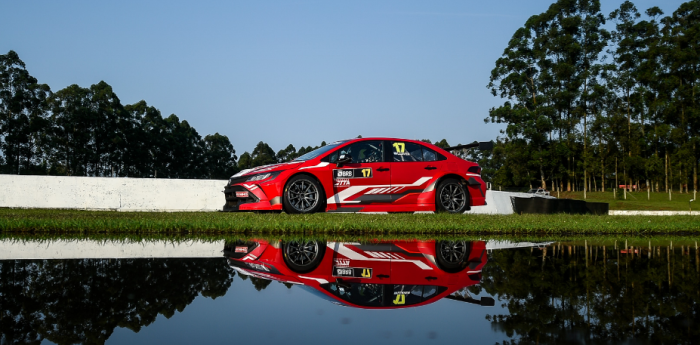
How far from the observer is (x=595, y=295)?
3.70 meters

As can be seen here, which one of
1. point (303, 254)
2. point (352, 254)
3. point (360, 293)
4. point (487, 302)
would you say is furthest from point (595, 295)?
point (303, 254)

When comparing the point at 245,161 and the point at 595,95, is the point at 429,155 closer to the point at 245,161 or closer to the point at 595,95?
the point at 595,95

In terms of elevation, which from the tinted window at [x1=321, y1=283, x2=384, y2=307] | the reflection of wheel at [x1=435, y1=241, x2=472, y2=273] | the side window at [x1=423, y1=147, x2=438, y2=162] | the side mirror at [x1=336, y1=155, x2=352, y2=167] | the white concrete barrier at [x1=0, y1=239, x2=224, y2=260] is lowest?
the reflection of wheel at [x1=435, y1=241, x2=472, y2=273]

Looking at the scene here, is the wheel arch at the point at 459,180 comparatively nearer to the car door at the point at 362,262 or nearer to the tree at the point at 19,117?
the car door at the point at 362,262

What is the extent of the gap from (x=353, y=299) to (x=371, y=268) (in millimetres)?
1319

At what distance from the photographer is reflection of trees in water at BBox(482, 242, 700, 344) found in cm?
278

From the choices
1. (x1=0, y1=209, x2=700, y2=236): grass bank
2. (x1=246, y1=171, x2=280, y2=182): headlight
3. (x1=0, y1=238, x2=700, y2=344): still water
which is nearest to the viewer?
(x1=0, y1=238, x2=700, y2=344): still water

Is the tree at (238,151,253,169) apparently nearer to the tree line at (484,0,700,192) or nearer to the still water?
the tree line at (484,0,700,192)

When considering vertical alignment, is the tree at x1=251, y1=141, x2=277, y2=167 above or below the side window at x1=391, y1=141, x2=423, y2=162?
above

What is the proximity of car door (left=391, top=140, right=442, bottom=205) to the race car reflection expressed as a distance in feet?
11.6

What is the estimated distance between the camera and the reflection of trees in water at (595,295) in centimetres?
278

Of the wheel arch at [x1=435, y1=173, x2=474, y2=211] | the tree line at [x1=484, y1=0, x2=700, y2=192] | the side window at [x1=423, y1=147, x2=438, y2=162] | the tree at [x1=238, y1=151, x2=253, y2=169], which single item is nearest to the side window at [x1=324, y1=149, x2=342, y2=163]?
the side window at [x1=423, y1=147, x2=438, y2=162]

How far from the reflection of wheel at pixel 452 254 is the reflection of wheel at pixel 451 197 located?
3.79 meters

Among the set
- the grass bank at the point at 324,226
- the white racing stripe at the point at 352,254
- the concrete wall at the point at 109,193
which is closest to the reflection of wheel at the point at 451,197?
the grass bank at the point at 324,226
